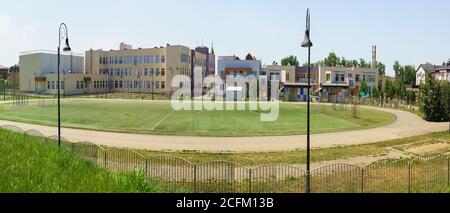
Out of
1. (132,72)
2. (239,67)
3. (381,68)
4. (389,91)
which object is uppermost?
(381,68)

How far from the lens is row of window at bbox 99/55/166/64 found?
3964 inches

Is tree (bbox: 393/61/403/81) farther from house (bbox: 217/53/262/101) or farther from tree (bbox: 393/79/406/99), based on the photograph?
house (bbox: 217/53/262/101)

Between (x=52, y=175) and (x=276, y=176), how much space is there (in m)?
14.3

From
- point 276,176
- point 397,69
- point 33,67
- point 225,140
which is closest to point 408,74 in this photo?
point 397,69

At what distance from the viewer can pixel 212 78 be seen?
110 meters

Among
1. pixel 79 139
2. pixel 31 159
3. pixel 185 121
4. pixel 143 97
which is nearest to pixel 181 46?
pixel 143 97

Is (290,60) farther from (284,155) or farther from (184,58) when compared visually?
(284,155)

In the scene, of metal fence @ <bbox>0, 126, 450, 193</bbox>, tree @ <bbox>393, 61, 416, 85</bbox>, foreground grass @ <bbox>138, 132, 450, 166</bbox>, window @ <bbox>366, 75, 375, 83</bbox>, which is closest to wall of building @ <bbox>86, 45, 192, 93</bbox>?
window @ <bbox>366, 75, 375, 83</bbox>

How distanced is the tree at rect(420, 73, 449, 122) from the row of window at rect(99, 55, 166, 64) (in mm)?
61559

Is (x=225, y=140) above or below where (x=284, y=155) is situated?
above

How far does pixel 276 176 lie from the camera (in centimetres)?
2136

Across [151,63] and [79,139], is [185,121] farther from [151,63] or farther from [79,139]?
[151,63]

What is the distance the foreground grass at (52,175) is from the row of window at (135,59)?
90195 millimetres

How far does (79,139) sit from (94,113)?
68.4ft
